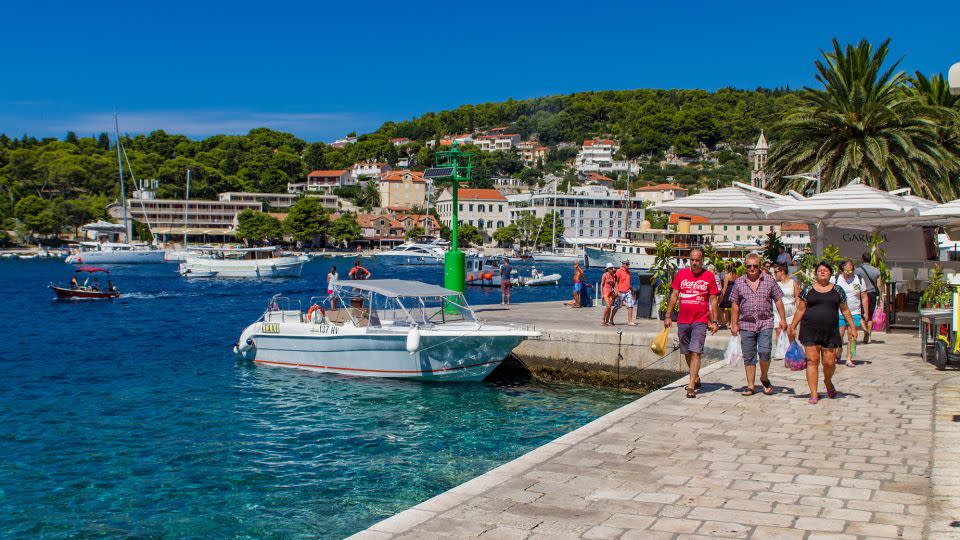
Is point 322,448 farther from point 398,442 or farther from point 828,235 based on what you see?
point 828,235

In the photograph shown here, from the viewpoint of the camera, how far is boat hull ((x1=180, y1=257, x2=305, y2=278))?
72.9 m

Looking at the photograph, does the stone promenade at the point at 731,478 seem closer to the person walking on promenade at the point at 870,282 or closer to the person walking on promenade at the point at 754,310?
the person walking on promenade at the point at 754,310

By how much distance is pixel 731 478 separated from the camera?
7398 millimetres

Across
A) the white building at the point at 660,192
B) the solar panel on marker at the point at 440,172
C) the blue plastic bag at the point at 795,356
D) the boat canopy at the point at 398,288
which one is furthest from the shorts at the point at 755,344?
the white building at the point at 660,192

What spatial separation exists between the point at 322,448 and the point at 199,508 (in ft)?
9.86

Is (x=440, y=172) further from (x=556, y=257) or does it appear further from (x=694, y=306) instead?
(x=556, y=257)

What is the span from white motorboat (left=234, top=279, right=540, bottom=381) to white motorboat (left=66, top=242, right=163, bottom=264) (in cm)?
9401

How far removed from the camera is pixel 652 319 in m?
20.5

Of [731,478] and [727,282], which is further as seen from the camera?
[727,282]

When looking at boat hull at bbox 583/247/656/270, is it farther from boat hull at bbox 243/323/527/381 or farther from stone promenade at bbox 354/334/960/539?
stone promenade at bbox 354/334/960/539

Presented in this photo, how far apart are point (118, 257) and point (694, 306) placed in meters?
109

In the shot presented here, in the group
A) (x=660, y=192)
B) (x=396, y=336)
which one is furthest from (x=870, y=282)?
(x=660, y=192)

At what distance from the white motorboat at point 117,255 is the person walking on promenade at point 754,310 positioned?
105 meters

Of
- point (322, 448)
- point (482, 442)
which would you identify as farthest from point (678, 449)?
point (322, 448)
